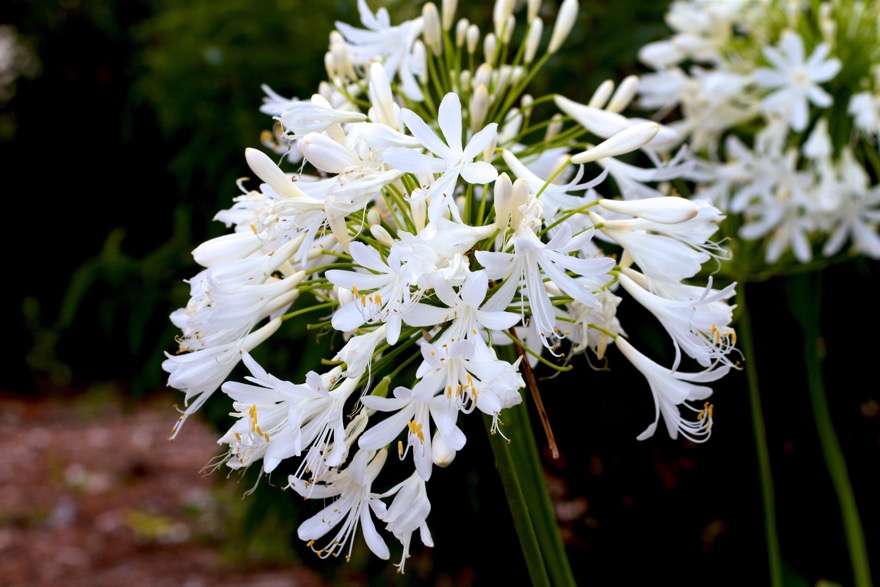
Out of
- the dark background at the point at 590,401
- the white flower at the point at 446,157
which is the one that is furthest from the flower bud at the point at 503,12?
the dark background at the point at 590,401

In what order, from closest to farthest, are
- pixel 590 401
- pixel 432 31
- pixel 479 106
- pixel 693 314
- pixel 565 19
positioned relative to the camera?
pixel 693 314
pixel 479 106
pixel 432 31
pixel 565 19
pixel 590 401

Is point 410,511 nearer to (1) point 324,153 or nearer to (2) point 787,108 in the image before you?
(1) point 324,153

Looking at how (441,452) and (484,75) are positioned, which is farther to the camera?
(484,75)

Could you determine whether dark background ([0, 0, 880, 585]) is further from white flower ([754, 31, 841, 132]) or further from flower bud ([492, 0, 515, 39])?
flower bud ([492, 0, 515, 39])

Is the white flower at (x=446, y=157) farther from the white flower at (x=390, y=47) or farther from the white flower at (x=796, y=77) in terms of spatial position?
the white flower at (x=796, y=77)

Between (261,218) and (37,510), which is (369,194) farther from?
(37,510)

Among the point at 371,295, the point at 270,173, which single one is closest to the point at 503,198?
the point at 371,295
